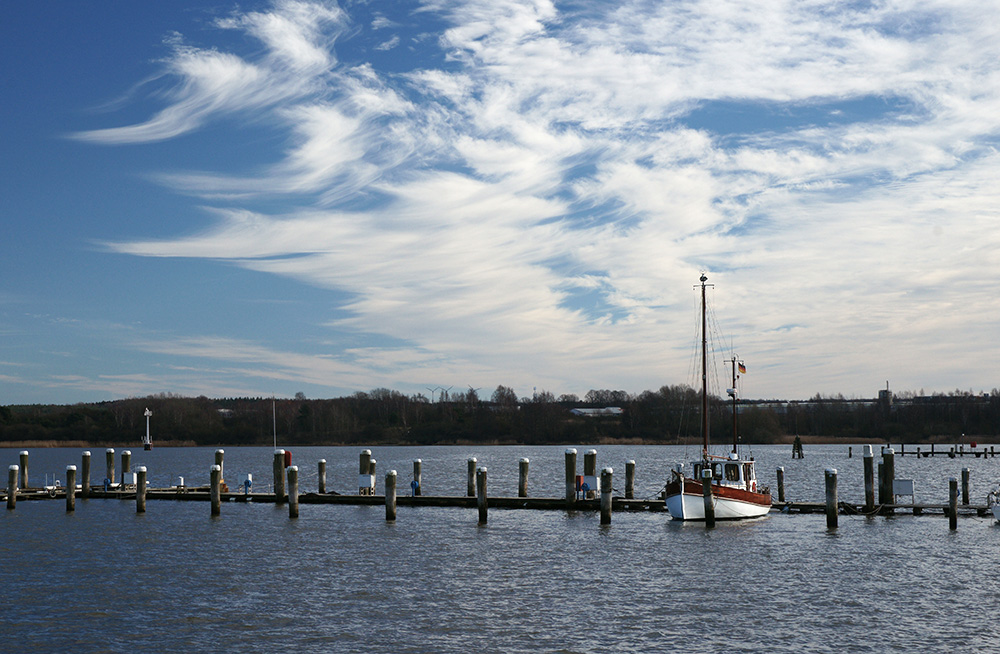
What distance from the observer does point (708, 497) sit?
46.8 metres

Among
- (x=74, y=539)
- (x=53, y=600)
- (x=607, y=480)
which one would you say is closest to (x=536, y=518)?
(x=607, y=480)

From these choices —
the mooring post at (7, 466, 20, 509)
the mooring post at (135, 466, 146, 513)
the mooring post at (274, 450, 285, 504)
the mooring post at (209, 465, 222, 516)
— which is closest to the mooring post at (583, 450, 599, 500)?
the mooring post at (274, 450, 285, 504)

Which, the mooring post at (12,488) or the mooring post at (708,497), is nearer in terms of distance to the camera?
the mooring post at (708,497)

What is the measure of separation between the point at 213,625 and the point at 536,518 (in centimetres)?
2829

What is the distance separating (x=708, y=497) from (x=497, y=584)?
1630 cm

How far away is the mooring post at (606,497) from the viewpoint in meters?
47.8

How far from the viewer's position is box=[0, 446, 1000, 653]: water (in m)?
26.6

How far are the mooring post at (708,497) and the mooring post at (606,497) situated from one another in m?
4.69

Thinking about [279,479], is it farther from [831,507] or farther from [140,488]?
[831,507]

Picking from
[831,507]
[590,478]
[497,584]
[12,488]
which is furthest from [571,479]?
[12,488]

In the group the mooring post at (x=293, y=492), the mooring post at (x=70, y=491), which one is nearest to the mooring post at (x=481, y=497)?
the mooring post at (x=293, y=492)

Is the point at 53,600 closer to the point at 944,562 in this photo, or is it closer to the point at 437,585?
the point at 437,585

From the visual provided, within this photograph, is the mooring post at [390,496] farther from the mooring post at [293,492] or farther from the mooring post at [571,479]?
the mooring post at [571,479]

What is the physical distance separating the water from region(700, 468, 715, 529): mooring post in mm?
580
